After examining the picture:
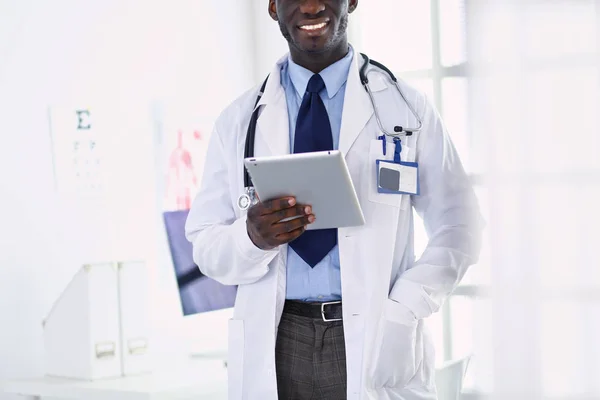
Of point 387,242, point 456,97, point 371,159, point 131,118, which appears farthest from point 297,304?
point 131,118

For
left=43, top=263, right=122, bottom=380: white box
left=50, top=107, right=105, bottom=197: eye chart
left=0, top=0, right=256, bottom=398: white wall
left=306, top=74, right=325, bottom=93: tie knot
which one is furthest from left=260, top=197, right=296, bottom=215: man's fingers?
left=50, top=107, right=105, bottom=197: eye chart

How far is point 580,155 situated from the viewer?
3.71 ft

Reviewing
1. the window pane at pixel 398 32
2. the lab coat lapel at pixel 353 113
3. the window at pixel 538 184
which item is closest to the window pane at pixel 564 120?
the window at pixel 538 184

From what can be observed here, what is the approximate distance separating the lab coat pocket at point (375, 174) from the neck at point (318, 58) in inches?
8.6

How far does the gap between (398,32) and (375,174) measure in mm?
2205

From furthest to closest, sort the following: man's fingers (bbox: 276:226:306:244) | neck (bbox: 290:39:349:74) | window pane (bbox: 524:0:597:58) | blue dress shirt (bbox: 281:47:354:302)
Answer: neck (bbox: 290:39:349:74) < blue dress shirt (bbox: 281:47:354:302) < man's fingers (bbox: 276:226:306:244) < window pane (bbox: 524:0:597:58)

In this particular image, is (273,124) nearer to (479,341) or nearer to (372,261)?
(372,261)

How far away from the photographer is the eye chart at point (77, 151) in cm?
304

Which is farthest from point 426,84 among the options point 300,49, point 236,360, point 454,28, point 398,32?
point 454,28

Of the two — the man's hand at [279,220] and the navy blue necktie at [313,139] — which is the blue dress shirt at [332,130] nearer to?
the navy blue necktie at [313,139]

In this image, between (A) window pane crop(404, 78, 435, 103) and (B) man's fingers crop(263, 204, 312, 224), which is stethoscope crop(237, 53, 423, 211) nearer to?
(B) man's fingers crop(263, 204, 312, 224)

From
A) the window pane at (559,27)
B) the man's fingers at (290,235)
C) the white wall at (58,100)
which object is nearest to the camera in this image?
the window pane at (559,27)

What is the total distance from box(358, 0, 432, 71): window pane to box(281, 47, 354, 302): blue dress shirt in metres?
1.93

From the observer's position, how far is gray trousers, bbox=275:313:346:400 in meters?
1.74
